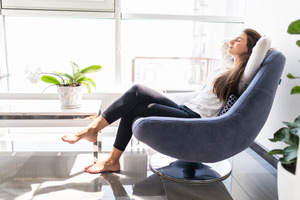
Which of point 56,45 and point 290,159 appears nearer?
point 290,159

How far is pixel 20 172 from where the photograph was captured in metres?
2.05

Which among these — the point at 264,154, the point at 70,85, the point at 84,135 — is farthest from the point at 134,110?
the point at 264,154

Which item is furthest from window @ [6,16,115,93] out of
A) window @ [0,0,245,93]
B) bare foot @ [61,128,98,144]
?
bare foot @ [61,128,98,144]

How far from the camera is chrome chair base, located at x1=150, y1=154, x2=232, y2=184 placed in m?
1.93

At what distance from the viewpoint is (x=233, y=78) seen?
1.89 m

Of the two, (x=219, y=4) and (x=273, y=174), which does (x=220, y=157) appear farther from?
(x=219, y=4)

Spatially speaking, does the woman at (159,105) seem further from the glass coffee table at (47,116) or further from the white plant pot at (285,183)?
the white plant pot at (285,183)

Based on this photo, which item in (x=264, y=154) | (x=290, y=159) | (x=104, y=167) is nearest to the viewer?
(x=290, y=159)

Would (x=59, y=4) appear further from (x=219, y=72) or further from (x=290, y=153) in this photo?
(x=290, y=153)

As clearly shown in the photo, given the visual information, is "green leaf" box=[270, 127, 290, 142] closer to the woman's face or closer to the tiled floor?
the tiled floor

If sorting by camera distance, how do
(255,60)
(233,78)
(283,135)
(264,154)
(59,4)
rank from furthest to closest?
(59,4)
(264,154)
(233,78)
(255,60)
(283,135)

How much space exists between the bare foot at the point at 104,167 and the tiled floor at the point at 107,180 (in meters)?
0.04

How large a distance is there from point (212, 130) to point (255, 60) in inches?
22.1

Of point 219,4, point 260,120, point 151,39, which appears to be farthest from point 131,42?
point 260,120
